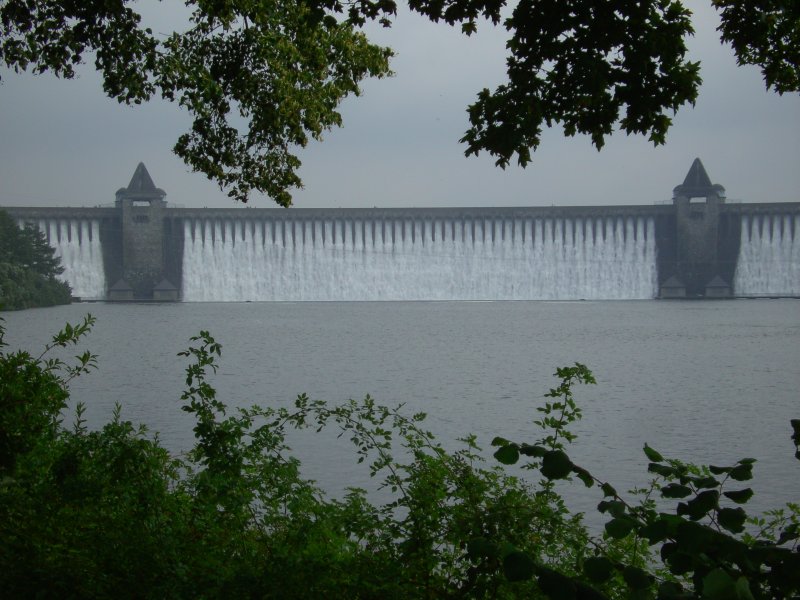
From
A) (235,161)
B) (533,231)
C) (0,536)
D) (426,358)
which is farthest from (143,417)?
(533,231)

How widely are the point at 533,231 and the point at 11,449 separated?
230 feet

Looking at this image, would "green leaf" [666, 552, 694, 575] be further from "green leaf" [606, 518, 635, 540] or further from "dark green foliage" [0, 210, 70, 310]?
"dark green foliage" [0, 210, 70, 310]

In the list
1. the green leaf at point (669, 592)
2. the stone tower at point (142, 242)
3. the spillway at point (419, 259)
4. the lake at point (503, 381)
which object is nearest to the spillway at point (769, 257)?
the spillway at point (419, 259)

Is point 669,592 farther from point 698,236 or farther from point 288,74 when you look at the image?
point 698,236

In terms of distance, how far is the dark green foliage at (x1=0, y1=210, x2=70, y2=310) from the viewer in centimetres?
5084

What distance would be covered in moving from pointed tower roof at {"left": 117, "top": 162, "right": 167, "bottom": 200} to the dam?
17 cm

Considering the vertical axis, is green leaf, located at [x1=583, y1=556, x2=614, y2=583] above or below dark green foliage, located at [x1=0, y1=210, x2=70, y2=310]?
above

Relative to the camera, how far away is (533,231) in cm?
7275

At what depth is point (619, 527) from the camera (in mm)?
2166

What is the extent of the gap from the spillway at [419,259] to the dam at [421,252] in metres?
0.07

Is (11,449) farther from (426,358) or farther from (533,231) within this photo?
(533,231)

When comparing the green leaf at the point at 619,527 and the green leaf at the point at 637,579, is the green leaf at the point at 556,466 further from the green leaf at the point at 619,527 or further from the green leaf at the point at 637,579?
the green leaf at the point at 637,579

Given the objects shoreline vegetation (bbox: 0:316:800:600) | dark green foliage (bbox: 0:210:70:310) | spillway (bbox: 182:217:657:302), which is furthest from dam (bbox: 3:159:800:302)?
shoreline vegetation (bbox: 0:316:800:600)

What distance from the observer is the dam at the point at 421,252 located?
71.4 m
